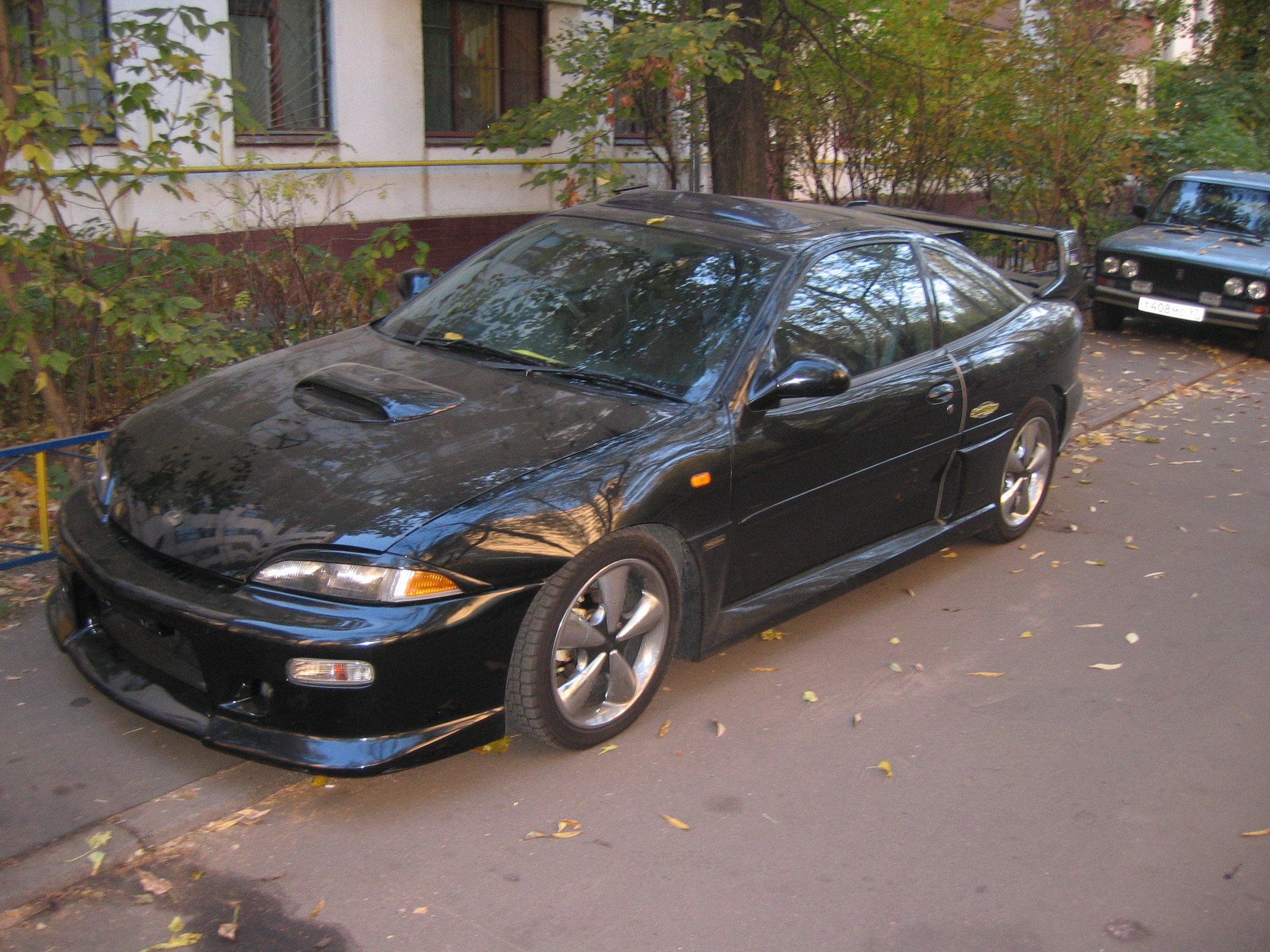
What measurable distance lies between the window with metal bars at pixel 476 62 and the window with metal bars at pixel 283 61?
135cm

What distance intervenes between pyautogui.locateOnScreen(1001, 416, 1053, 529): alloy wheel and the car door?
83cm

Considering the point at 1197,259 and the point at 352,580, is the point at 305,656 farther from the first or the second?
the point at 1197,259

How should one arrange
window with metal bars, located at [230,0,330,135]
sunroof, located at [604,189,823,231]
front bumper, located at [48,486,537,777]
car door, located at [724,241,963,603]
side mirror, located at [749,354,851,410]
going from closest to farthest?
front bumper, located at [48,486,537,777] → side mirror, located at [749,354,851,410] → car door, located at [724,241,963,603] → sunroof, located at [604,189,823,231] → window with metal bars, located at [230,0,330,135]

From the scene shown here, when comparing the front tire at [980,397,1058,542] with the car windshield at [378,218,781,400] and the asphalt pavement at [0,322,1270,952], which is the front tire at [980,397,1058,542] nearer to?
the asphalt pavement at [0,322,1270,952]

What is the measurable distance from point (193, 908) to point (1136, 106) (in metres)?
12.4

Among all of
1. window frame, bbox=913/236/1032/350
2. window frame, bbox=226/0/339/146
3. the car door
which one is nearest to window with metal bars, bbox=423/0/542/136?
window frame, bbox=226/0/339/146

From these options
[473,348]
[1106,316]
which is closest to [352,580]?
[473,348]

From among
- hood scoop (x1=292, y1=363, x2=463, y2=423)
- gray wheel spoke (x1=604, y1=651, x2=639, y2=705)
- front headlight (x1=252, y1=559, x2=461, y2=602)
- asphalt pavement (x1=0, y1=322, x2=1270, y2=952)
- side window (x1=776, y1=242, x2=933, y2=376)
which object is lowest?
asphalt pavement (x1=0, y1=322, x2=1270, y2=952)

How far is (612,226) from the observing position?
16.4 feet

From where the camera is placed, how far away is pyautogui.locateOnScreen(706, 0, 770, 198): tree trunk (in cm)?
1007

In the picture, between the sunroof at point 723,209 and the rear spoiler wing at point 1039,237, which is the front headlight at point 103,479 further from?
the rear spoiler wing at point 1039,237

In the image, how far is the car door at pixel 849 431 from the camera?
4316 millimetres

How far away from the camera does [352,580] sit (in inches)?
133

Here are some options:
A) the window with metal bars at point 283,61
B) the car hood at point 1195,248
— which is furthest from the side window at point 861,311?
the window with metal bars at point 283,61
